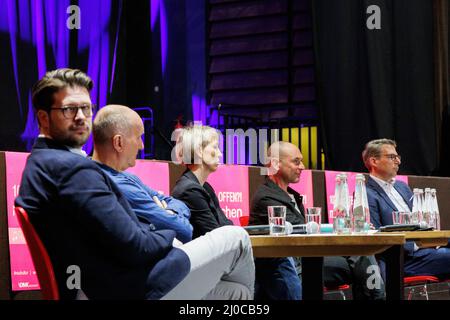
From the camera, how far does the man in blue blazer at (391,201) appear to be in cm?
459

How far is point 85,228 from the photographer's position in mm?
1999

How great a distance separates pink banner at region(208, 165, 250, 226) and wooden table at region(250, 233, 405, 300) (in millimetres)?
1704

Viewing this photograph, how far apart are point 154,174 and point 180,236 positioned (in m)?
1.49

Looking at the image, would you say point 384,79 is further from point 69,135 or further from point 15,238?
point 69,135

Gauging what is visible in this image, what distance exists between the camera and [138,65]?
1129 cm

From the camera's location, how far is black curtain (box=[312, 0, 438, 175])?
8.03 meters

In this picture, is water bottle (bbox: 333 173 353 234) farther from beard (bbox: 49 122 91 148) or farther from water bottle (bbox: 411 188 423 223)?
beard (bbox: 49 122 91 148)

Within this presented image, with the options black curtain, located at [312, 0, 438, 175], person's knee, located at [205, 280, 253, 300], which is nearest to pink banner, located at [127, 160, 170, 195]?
person's knee, located at [205, 280, 253, 300]

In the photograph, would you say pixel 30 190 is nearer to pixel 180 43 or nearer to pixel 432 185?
pixel 432 185

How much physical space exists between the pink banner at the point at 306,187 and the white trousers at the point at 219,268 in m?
2.99

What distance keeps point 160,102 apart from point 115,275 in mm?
9466

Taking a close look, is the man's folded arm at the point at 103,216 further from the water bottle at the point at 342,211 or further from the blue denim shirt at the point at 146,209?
the water bottle at the point at 342,211

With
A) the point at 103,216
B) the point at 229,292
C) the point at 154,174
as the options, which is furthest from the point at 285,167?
the point at 103,216

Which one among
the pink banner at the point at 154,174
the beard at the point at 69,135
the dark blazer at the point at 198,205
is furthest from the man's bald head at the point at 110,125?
→ the pink banner at the point at 154,174
